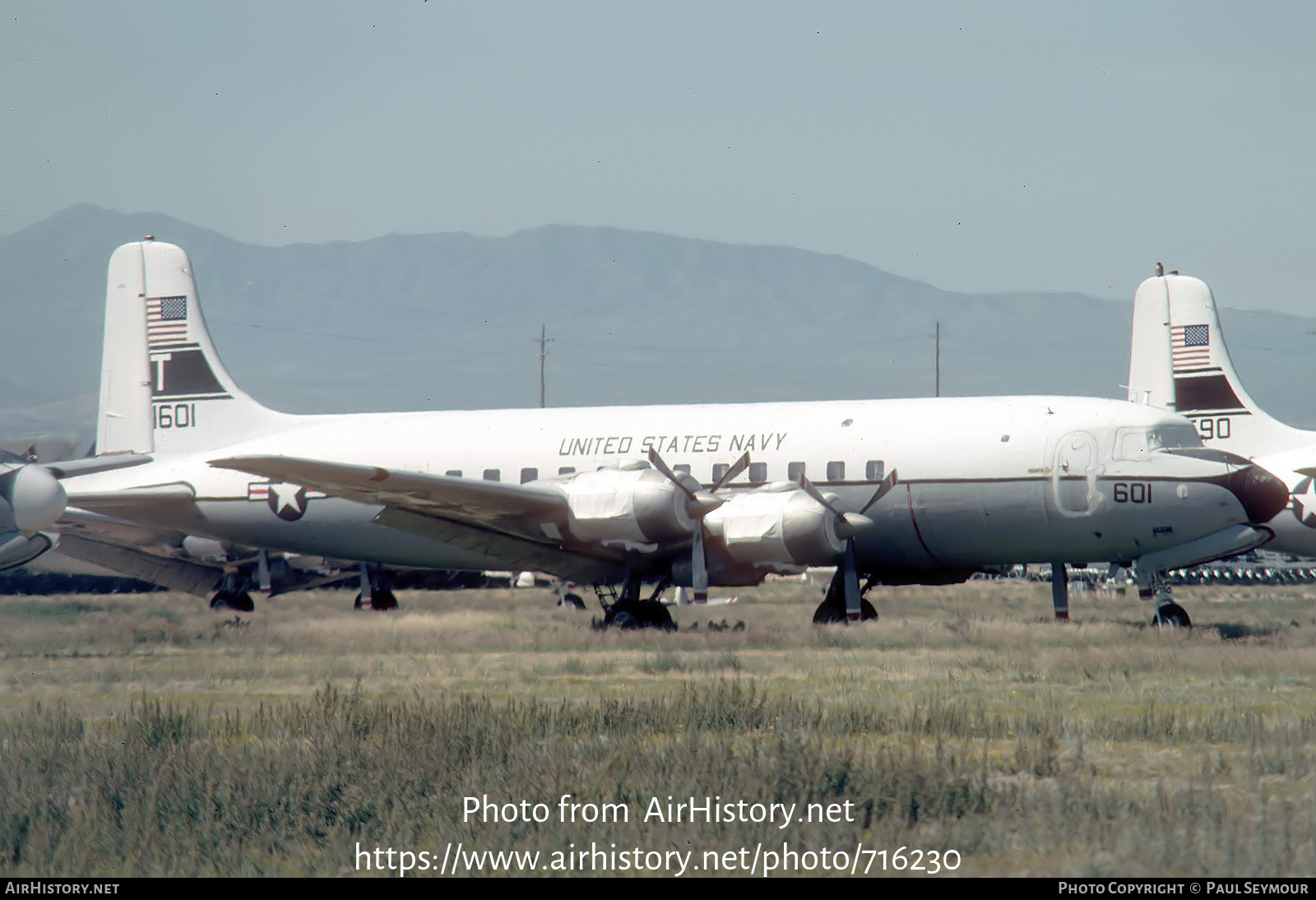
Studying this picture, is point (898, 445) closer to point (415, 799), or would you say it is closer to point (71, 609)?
point (415, 799)

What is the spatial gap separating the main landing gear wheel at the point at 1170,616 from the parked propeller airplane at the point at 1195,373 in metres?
8.79

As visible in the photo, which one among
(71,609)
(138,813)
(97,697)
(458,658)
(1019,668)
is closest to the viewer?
(138,813)

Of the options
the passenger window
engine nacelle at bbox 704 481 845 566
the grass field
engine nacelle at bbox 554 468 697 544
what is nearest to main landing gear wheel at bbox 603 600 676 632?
the grass field

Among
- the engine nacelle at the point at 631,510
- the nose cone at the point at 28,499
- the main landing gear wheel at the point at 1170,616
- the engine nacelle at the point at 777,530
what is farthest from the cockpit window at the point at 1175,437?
the nose cone at the point at 28,499

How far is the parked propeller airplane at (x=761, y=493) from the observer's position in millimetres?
22156

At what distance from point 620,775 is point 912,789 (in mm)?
2057

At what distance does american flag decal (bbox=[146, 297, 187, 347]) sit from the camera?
102ft

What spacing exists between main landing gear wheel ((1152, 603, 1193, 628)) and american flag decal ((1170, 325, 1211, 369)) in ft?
38.8

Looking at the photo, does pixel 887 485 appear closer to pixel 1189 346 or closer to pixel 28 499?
pixel 28 499

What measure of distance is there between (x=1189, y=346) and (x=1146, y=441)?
11976 mm

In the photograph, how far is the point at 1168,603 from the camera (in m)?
23.2

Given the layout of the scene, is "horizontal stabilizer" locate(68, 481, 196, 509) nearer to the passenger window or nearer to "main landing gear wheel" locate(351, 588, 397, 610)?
"main landing gear wheel" locate(351, 588, 397, 610)

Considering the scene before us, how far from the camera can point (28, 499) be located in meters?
17.6

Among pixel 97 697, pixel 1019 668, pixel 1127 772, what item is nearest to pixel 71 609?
pixel 97 697
